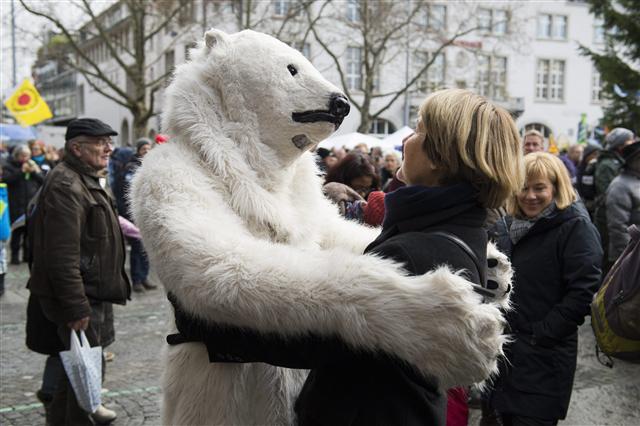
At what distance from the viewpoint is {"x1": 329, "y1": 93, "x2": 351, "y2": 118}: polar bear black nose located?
1909 millimetres

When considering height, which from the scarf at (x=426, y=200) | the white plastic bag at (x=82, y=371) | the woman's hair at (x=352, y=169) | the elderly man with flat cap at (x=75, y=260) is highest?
the woman's hair at (x=352, y=169)

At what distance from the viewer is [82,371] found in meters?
3.56

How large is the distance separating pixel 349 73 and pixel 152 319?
96.1 ft

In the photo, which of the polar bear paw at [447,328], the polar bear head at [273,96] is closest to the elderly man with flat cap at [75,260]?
the polar bear head at [273,96]

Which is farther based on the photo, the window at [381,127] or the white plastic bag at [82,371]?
the window at [381,127]

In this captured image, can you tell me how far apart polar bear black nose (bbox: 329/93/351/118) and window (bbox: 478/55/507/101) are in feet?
101

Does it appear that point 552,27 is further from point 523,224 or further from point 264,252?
point 264,252

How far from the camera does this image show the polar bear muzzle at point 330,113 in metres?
1.90

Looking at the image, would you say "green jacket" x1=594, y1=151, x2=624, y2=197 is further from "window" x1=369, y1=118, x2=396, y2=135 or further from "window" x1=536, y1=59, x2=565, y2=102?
"window" x1=536, y1=59, x2=565, y2=102

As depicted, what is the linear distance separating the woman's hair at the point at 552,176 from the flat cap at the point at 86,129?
2.68 meters

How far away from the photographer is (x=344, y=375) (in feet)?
4.89

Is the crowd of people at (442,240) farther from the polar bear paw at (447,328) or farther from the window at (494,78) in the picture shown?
the window at (494,78)

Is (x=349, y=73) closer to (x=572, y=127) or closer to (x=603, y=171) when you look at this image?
(x=572, y=127)

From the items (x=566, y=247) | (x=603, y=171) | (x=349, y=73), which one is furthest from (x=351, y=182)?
(x=349, y=73)
